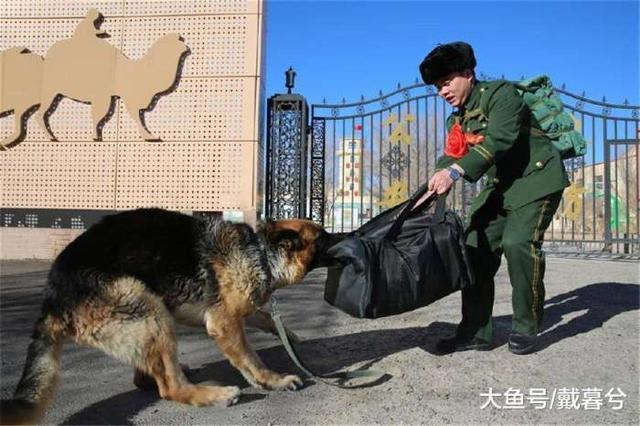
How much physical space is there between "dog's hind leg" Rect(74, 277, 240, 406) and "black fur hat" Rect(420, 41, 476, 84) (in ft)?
8.18

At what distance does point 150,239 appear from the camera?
9.61 feet

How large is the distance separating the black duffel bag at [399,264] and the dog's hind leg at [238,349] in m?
0.62

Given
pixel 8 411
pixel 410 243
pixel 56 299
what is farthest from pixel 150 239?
pixel 410 243

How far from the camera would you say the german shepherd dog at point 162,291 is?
2607 mm

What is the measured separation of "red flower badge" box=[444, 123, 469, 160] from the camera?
3715 mm

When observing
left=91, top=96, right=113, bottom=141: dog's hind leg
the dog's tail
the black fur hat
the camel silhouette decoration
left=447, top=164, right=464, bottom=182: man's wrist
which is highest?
the camel silhouette decoration

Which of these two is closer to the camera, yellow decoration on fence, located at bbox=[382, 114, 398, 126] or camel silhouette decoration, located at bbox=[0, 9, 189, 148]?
camel silhouette decoration, located at bbox=[0, 9, 189, 148]

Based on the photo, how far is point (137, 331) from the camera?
2660 millimetres

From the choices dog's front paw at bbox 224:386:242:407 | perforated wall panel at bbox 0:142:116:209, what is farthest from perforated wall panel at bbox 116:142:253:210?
dog's front paw at bbox 224:386:242:407

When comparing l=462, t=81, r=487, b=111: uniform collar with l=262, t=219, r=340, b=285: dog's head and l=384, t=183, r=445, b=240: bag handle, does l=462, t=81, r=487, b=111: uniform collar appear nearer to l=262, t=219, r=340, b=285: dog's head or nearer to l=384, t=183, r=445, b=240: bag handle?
l=384, t=183, r=445, b=240: bag handle

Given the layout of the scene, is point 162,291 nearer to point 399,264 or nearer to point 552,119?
point 399,264

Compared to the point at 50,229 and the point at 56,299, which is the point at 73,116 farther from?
the point at 56,299

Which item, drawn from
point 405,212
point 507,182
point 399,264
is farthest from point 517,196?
point 399,264

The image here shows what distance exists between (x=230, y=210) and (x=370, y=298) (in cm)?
603
